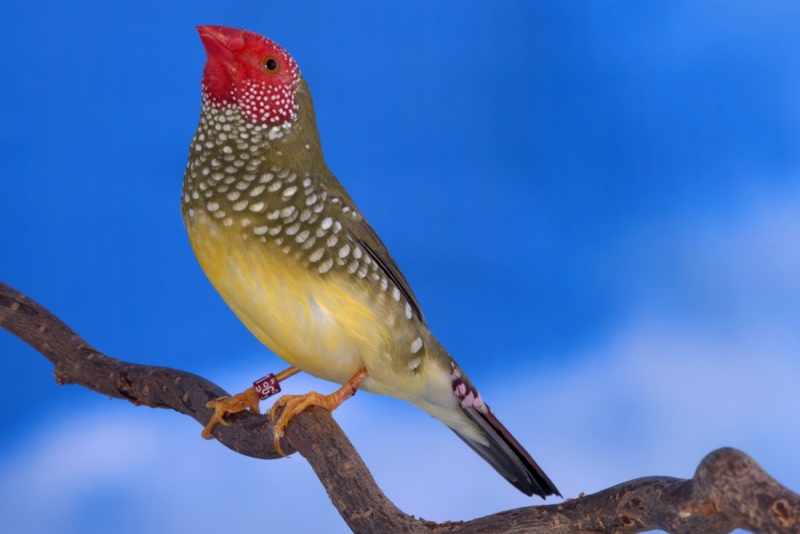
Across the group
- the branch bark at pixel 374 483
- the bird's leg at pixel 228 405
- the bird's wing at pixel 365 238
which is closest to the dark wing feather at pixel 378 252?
the bird's wing at pixel 365 238

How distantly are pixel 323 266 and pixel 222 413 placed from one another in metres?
0.78

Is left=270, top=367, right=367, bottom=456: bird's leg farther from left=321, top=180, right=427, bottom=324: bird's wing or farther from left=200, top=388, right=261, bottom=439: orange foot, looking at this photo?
left=321, top=180, right=427, bottom=324: bird's wing

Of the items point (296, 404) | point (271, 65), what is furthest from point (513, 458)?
point (271, 65)

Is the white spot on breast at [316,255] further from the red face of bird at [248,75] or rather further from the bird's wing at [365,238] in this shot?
the red face of bird at [248,75]

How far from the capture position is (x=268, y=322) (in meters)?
2.73

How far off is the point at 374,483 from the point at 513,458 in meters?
0.83

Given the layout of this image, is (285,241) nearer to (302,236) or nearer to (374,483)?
(302,236)

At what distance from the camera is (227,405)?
3.00m

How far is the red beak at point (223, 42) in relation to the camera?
269cm

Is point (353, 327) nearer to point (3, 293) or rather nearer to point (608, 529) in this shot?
point (608, 529)

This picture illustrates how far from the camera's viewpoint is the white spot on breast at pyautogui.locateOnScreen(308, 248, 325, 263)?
2.71m

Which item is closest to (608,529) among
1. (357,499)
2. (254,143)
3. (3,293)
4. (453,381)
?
(357,499)

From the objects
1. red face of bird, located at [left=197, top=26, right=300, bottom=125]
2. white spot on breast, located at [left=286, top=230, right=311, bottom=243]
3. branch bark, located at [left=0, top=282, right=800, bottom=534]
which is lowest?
branch bark, located at [left=0, top=282, right=800, bottom=534]

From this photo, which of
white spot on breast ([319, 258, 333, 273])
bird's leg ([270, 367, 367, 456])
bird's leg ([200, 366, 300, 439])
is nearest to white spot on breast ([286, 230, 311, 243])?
white spot on breast ([319, 258, 333, 273])
